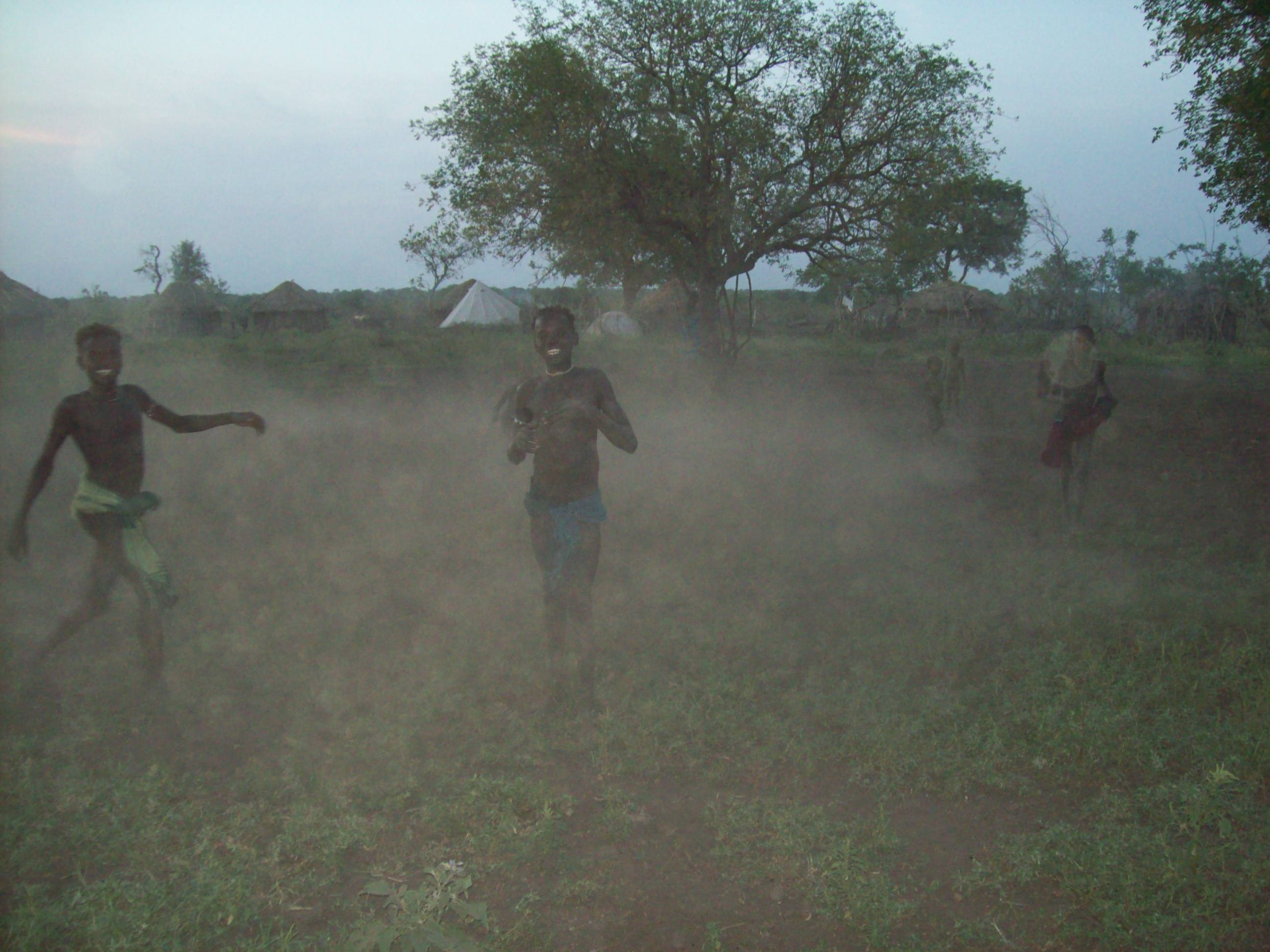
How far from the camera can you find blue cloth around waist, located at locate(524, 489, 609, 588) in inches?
181

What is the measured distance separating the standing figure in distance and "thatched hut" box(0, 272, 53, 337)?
8.75 m

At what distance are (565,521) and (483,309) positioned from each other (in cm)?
3021

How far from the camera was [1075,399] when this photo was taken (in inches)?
300

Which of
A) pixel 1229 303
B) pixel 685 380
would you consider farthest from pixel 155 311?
pixel 1229 303

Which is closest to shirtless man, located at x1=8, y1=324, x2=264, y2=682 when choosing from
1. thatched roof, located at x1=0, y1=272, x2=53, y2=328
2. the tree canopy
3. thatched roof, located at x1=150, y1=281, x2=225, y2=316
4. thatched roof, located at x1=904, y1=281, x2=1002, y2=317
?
thatched roof, located at x1=0, y1=272, x2=53, y2=328

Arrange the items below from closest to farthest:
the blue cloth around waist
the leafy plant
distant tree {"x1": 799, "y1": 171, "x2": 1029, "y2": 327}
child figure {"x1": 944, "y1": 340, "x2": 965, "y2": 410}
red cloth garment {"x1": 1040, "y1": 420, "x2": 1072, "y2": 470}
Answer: the leafy plant < the blue cloth around waist < red cloth garment {"x1": 1040, "y1": 420, "x2": 1072, "y2": 470} < child figure {"x1": 944, "y1": 340, "x2": 965, "y2": 410} < distant tree {"x1": 799, "y1": 171, "x2": 1029, "y2": 327}

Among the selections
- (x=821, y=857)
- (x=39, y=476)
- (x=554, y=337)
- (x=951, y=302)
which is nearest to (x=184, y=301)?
(x=39, y=476)

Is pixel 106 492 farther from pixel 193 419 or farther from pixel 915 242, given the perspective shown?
pixel 915 242

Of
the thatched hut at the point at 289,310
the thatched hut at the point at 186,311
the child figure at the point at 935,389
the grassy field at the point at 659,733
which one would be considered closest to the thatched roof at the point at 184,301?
the thatched hut at the point at 186,311

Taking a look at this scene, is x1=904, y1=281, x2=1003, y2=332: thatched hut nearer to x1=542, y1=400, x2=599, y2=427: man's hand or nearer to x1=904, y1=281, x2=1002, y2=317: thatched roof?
x1=904, y1=281, x2=1002, y2=317: thatched roof

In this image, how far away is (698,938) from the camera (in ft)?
9.96

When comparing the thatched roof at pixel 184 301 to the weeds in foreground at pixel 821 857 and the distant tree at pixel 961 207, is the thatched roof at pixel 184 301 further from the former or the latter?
the weeds in foreground at pixel 821 857

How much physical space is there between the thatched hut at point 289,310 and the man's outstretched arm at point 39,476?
18223 millimetres

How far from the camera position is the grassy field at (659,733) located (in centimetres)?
Result: 314
